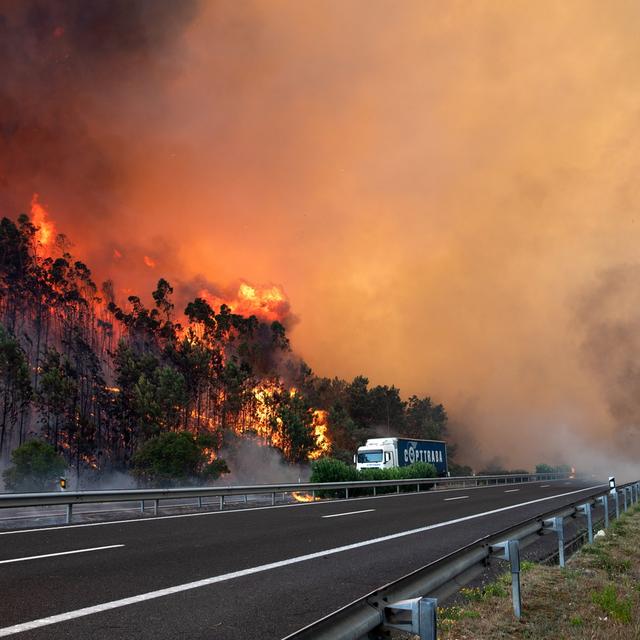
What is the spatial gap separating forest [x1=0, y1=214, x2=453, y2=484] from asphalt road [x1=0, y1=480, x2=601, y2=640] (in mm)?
63071

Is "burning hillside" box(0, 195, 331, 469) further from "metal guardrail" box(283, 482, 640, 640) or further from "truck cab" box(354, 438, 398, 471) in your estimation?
"metal guardrail" box(283, 482, 640, 640)

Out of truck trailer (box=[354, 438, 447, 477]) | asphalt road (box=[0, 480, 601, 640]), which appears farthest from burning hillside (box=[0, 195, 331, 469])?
asphalt road (box=[0, 480, 601, 640])

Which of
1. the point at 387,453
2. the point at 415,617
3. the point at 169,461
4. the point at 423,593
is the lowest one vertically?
the point at 169,461

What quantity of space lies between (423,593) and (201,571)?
422 centimetres

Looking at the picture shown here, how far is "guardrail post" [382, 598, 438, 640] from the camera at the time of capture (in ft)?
11.5

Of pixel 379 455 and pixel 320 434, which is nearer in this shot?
pixel 379 455

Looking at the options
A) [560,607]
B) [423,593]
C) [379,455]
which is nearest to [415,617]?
[423,593]

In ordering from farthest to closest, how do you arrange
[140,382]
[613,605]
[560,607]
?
[140,382], [560,607], [613,605]

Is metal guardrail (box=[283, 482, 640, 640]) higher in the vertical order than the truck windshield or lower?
higher

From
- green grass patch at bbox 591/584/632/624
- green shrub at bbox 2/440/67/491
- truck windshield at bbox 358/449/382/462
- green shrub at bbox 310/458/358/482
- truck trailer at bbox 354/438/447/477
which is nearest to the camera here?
green grass patch at bbox 591/584/632/624

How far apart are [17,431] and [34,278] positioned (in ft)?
84.2

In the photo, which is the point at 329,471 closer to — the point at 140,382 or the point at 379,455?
the point at 379,455

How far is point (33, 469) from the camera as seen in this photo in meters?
55.7

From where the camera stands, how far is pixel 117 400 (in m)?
89.3
